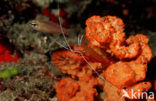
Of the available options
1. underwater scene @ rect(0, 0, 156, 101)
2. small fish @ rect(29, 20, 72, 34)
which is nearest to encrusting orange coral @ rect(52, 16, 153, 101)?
underwater scene @ rect(0, 0, 156, 101)

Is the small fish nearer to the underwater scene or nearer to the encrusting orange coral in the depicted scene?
the underwater scene

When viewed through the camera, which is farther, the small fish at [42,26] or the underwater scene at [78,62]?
the small fish at [42,26]

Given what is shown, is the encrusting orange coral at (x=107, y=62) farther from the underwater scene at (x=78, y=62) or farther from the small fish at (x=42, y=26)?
the small fish at (x=42, y=26)

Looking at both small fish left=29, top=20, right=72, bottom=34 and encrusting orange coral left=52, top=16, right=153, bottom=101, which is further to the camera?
small fish left=29, top=20, right=72, bottom=34

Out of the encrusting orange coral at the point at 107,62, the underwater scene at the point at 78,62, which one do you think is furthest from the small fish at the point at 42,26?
the encrusting orange coral at the point at 107,62

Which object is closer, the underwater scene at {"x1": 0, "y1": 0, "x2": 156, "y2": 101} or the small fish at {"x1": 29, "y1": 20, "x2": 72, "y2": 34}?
the underwater scene at {"x1": 0, "y1": 0, "x2": 156, "y2": 101}

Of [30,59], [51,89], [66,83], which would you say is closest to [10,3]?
[30,59]

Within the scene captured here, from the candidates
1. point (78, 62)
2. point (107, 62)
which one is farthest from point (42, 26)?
point (107, 62)
